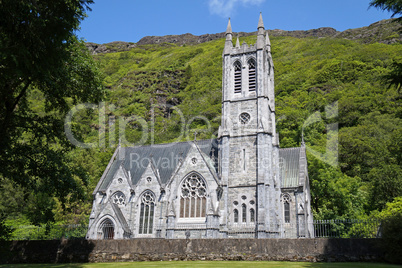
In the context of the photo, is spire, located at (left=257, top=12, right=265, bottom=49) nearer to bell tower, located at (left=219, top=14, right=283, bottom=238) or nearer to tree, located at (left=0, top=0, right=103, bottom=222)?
bell tower, located at (left=219, top=14, right=283, bottom=238)

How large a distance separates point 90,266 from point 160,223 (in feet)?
55.1

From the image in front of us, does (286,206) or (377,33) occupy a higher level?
(377,33)

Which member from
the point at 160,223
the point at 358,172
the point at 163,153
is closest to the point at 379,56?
the point at 358,172

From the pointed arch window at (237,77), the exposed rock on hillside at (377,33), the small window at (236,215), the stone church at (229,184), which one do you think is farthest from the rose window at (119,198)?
the exposed rock on hillside at (377,33)

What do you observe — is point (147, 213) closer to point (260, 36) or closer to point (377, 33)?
point (260, 36)

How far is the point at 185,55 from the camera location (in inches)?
5915

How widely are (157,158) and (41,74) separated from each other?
25888mm

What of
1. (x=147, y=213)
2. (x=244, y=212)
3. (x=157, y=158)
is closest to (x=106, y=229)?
(x=147, y=213)

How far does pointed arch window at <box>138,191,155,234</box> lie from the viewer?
110 ft

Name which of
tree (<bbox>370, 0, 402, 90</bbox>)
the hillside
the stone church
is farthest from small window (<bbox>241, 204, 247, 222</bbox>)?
tree (<bbox>370, 0, 402, 90</bbox>)

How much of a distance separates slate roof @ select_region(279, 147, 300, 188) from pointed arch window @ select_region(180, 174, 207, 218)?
7.64 metres

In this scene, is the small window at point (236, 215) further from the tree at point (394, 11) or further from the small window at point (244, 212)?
the tree at point (394, 11)

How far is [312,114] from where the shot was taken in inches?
2367

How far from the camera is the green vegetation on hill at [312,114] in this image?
3866 centimetres
